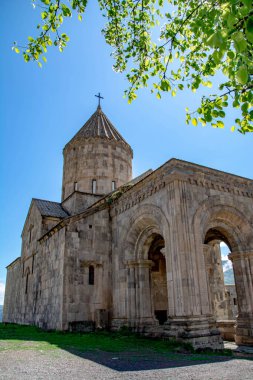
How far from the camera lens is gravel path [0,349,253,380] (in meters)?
5.15

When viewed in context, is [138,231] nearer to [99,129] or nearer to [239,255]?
[239,255]

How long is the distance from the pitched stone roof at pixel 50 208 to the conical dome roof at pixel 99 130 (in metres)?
4.43

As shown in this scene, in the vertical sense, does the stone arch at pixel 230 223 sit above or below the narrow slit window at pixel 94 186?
below

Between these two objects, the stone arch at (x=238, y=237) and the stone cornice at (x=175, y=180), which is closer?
the stone arch at (x=238, y=237)

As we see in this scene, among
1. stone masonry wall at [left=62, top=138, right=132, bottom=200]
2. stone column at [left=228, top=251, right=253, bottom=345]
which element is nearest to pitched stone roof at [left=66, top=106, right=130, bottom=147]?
stone masonry wall at [left=62, top=138, right=132, bottom=200]

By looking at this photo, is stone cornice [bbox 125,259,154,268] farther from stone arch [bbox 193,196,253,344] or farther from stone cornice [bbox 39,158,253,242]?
stone arch [bbox 193,196,253,344]

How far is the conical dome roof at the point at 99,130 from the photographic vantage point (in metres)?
19.8

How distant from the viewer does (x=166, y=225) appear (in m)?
10.6

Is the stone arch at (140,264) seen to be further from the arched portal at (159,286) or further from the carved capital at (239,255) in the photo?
the arched portal at (159,286)

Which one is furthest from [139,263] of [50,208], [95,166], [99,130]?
[99,130]

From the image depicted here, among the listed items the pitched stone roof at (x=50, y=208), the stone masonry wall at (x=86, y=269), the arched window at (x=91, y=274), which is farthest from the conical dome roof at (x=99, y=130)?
the arched window at (x=91, y=274)

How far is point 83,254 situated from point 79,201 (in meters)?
4.17

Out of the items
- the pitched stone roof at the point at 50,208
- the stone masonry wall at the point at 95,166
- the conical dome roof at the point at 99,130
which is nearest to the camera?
the pitched stone roof at the point at 50,208

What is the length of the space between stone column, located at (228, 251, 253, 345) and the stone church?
0.04 meters
